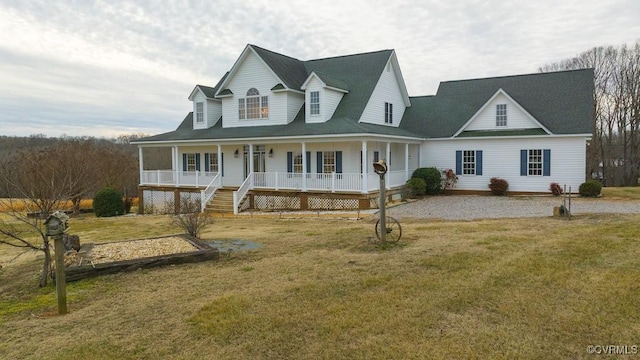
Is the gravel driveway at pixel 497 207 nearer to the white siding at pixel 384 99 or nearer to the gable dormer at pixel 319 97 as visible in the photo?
the white siding at pixel 384 99

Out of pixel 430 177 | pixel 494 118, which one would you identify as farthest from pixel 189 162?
pixel 494 118

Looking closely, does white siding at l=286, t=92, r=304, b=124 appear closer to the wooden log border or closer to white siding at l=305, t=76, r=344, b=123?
white siding at l=305, t=76, r=344, b=123

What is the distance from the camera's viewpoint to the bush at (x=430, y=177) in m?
23.9

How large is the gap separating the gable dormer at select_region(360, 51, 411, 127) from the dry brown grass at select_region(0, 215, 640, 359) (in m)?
14.1

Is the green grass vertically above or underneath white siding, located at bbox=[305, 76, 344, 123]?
underneath

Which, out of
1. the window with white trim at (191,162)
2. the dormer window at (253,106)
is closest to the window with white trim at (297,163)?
the dormer window at (253,106)

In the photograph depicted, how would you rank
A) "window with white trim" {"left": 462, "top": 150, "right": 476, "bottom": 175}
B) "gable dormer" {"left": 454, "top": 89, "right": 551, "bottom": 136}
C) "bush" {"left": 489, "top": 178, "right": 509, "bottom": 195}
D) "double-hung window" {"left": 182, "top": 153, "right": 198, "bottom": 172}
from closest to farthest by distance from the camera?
"bush" {"left": 489, "top": 178, "right": 509, "bottom": 195}
"gable dormer" {"left": 454, "top": 89, "right": 551, "bottom": 136}
"window with white trim" {"left": 462, "top": 150, "right": 476, "bottom": 175}
"double-hung window" {"left": 182, "top": 153, "right": 198, "bottom": 172}

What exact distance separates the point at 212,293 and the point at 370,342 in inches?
120

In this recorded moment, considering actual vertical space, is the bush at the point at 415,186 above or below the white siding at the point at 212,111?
below

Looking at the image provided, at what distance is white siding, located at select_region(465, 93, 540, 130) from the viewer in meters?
23.2

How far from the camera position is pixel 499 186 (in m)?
23.2

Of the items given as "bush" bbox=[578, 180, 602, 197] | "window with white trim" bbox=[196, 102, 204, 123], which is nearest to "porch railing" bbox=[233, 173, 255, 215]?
"window with white trim" bbox=[196, 102, 204, 123]

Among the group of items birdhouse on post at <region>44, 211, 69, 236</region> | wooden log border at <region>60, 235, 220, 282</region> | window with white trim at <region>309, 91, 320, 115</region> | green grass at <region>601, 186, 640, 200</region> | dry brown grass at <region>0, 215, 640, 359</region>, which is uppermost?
window with white trim at <region>309, 91, 320, 115</region>

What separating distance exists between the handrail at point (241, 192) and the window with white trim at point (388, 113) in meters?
8.57
